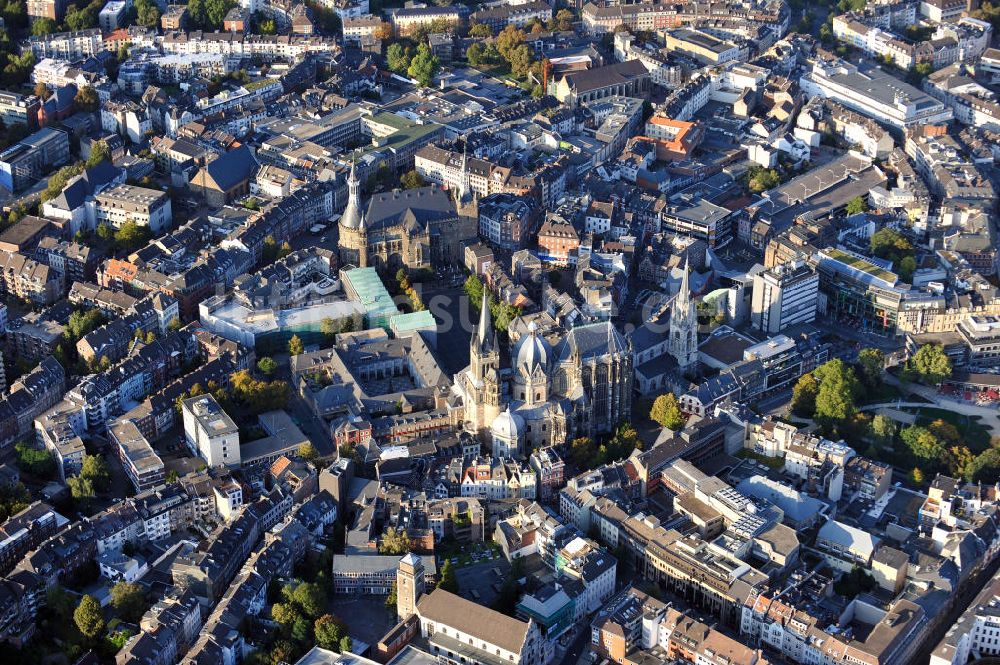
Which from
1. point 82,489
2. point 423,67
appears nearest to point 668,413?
point 82,489

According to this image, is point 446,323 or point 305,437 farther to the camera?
point 446,323

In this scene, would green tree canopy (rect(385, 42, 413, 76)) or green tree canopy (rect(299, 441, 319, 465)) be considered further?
green tree canopy (rect(385, 42, 413, 76))

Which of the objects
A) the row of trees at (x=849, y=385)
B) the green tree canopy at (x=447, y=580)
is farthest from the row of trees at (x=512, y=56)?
the green tree canopy at (x=447, y=580)

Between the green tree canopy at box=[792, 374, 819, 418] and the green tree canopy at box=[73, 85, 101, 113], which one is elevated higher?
the green tree canopy at box=[73, 85, 101, 113]

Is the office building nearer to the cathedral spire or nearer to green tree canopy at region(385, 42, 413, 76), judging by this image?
the cathedral spire

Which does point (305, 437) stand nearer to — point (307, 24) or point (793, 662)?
point (793, 662)

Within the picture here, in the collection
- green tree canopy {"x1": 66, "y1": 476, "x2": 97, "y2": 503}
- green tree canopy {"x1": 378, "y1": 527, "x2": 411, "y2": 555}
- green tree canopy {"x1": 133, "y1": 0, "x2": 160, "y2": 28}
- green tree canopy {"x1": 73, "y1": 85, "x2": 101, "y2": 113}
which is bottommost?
green tree canopy {"x1": 378, "y1": 527, "x2": 411, "y2": 555}

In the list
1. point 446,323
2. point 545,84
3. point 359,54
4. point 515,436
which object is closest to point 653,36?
point 545,84

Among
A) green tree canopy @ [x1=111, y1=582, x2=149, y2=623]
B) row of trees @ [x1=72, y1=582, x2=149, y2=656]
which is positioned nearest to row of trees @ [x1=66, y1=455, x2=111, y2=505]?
row of trees @ [x1=72, y1=582, x2=149, y2=656]
